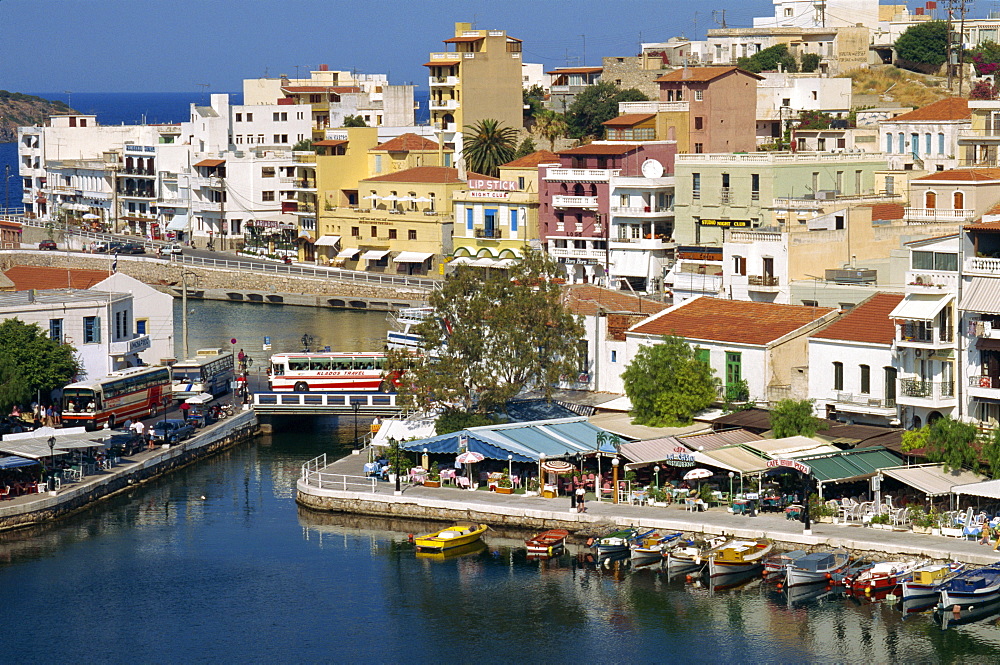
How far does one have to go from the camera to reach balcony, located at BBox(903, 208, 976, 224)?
66875 mm

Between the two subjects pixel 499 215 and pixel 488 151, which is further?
pixel 488 151

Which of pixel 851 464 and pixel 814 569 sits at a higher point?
pixel 851 464

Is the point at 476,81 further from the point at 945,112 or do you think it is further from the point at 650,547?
the point at 650,547

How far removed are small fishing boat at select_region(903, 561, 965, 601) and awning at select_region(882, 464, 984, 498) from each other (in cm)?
382

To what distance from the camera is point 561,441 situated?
53.1 m

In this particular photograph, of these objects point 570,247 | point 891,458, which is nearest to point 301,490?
point 891,458

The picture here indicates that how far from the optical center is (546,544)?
4769 cm

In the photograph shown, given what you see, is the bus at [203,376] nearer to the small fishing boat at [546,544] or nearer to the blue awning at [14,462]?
the blue awning at [14,462]

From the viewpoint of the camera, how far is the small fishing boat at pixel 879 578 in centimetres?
4319

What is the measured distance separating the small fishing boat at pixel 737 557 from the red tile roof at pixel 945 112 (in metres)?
51.4

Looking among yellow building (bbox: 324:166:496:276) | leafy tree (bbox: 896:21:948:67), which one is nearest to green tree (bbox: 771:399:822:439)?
yellow building (bbox: 324:166:496:276)

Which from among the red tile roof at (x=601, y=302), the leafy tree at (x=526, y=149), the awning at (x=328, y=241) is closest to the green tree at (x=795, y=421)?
the red tile roof at (x=601, y=302)

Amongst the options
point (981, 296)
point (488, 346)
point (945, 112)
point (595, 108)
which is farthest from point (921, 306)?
point (595, 108)

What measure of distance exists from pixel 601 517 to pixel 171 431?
1822 cm
